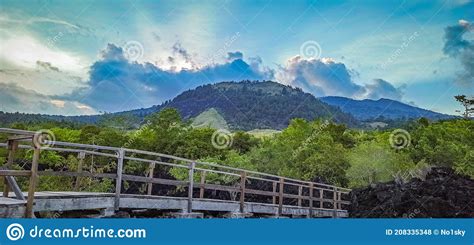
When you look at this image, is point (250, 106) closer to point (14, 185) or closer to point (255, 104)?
point (255, 104)

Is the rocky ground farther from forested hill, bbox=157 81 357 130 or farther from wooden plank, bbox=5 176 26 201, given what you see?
forested hill, bbox=157 81 357 130

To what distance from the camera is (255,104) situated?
200 feet

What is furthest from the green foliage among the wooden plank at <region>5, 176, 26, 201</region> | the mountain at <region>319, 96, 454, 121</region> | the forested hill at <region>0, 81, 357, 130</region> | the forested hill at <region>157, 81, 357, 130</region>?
the wooden plank at <region>5, 176, 26, 201</region>

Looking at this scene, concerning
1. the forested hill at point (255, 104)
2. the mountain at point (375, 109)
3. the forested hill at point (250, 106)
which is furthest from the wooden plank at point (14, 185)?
the mountain at point (375, 109)

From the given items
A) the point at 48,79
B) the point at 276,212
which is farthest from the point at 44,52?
the point at 276,212

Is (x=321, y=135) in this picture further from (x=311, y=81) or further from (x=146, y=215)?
(x=146, y=215)

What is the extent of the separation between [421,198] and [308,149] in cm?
1504

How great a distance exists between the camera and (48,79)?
4322 centimetres

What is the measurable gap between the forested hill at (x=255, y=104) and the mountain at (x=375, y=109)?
2593 millimetres

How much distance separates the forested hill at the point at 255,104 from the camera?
52.3 m

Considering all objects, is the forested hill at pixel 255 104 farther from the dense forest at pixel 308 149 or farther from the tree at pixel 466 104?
the tree at pixel 466 104

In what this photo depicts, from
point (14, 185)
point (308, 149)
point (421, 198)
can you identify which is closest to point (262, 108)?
point (308, 149)

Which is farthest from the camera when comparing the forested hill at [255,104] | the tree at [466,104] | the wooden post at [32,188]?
the forested hill at [255,104]

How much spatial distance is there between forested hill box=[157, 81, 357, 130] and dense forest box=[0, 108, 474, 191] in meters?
11.8
